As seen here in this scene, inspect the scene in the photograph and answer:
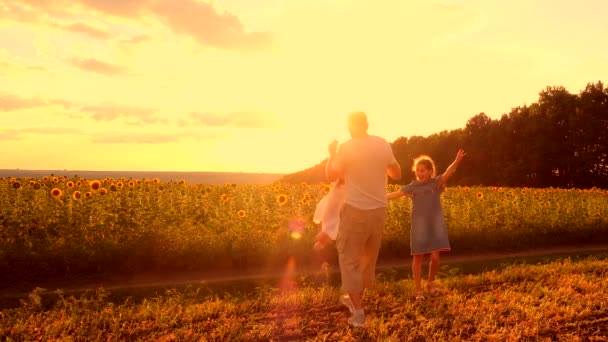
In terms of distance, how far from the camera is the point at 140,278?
36.1 ft

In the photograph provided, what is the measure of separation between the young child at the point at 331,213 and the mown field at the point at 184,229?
15.7 feet

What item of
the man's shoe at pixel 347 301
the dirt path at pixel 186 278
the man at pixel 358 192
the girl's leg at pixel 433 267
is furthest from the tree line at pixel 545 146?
the man at pixel 358 192

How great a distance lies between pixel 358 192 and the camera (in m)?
6.89

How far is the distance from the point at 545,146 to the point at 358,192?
47.1m

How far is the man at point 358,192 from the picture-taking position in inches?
271

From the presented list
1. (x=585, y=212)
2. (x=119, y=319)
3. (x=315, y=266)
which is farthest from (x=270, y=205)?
(x=585, y=212)

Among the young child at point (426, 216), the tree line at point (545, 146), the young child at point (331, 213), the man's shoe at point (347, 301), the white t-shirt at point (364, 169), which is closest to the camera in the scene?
the white t-shirt at point (364, 169)

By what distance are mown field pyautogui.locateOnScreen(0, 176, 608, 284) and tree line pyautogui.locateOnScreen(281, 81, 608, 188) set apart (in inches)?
1150

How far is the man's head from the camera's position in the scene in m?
6.99

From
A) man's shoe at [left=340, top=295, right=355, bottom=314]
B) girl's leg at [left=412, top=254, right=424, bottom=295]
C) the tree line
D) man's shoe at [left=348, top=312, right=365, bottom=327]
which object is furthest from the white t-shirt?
the tree line

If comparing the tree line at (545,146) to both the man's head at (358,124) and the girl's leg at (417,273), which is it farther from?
the man's head at (358,124)

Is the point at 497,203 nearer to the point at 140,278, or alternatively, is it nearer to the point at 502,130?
the point at 140,278

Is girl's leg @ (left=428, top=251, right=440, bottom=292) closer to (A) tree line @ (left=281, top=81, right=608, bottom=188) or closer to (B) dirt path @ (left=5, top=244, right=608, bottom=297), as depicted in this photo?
(B) dirt path @ (left=5, top=244, right=608, bottom=297)

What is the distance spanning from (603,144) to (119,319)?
49652 millimetres
